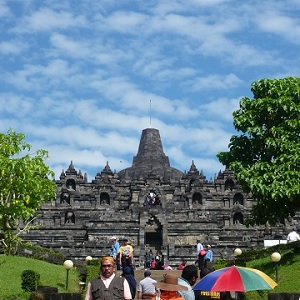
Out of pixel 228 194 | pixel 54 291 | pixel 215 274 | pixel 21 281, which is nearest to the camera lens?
pixel 215 274

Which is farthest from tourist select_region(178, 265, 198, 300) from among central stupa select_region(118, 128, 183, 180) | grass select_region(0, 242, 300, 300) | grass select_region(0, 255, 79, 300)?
central stupa select_region(118, 128, 183, 180)

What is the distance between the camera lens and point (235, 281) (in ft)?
42.8

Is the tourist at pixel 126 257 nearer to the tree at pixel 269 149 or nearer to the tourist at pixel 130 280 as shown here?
the tourist at pixel 130 280

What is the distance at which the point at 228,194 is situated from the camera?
2544 inches

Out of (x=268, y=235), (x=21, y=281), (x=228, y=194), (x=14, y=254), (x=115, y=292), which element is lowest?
(x=115, y=292)

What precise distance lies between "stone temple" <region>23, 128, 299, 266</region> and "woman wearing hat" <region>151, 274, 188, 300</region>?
28.8 metres

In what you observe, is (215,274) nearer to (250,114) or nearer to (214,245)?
(250,114)

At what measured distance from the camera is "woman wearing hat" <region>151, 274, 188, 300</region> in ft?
33.2

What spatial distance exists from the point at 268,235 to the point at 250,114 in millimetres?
21737

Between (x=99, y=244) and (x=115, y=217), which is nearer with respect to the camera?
(x=99, y=244)

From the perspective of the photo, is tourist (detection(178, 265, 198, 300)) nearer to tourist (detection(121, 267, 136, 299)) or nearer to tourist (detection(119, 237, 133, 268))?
tourist (detection(121, 267, 136, 299))


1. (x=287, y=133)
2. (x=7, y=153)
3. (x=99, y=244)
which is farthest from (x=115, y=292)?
(x=99, y=244)

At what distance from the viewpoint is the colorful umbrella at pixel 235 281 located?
1288cm

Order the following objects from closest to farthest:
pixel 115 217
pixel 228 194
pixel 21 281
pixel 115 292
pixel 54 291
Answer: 1. pixel 115 292
2. pixel 54 291
3. pixel 21 281
4. pixel 115 217
5. pixel 228 194
